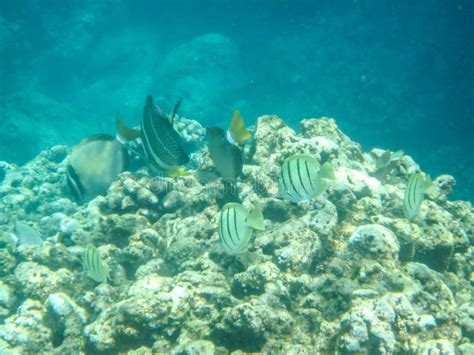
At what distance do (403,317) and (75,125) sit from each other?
30768 mm

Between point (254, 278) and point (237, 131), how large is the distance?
1455 millimetres

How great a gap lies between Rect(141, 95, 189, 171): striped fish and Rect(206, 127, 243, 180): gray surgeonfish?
1.46m

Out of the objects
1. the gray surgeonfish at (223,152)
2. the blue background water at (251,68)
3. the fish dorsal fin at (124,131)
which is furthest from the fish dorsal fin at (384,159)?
the blue background water at (251,68)

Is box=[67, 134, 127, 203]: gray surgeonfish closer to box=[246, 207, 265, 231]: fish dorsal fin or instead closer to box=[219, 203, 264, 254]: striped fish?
box=[219, 203, 264, 254]: striped fish

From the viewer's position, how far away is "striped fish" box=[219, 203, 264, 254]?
2727mm

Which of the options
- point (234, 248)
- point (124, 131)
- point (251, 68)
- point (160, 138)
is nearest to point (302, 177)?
point (234, 248)

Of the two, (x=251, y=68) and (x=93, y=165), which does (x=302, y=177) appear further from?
(x=251, y=68)

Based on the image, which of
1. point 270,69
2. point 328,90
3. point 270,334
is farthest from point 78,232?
point 270,69

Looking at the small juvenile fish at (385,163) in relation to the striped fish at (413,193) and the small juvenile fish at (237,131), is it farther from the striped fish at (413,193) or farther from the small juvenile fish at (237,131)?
the small juvenile fish at (237,131)

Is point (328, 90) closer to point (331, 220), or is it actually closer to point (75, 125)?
point (75, 125)

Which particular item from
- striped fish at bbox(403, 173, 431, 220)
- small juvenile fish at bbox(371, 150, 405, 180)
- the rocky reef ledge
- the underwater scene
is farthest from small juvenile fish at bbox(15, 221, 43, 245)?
small juvenile fish at bbox(371, 150, 405, 180)

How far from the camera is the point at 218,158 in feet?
13.2

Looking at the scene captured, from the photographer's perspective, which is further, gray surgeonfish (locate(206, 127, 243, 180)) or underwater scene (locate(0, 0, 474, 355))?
gray surgeonfish (locate(206, 127, 243, 180))

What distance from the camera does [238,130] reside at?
3.47m
